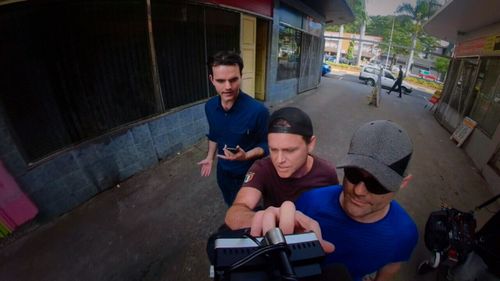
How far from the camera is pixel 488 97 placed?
256 inches

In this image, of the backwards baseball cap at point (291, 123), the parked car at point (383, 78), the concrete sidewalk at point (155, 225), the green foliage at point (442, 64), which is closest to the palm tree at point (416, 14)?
the green foliage at point (442, 64)

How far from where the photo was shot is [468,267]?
2.26 m

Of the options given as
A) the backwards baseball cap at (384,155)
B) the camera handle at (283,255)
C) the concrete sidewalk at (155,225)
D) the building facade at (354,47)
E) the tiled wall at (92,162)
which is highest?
the building facade at (354,47)

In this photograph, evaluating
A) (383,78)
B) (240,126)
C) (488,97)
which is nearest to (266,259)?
(240,126)

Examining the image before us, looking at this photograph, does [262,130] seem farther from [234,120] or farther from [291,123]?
[291,123]

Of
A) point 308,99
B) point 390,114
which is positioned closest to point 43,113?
point 308,99

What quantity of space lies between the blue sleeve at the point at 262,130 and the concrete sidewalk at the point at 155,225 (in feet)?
5.18

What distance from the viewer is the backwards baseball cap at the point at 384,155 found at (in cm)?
102

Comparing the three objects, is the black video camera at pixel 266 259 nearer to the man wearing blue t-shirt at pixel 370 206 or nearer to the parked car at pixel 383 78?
the man wearing blue t-shirt at pixel 370 206

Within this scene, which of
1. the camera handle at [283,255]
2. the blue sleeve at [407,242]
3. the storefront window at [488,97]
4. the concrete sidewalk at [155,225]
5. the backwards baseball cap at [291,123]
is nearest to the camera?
the camera handle at [283,255]

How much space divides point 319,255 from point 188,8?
5.29m

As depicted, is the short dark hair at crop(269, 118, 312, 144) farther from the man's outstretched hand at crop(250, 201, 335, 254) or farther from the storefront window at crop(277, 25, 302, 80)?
the storefront window at crop(277, 25, 302, 80)

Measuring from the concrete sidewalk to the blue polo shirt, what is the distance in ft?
4.52

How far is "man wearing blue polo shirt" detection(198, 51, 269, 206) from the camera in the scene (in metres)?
2.14
